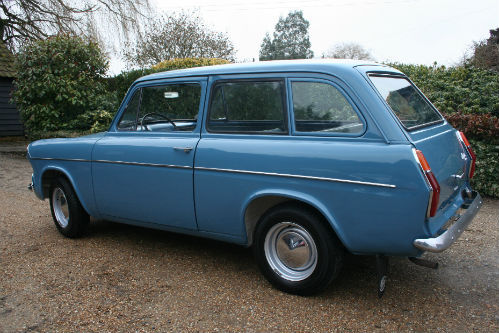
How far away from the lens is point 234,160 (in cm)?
334

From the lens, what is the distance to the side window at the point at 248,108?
3.34 metres

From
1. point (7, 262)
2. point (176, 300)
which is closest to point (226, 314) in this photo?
point (176, 300)

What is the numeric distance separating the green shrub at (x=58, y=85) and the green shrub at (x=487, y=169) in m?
9.19

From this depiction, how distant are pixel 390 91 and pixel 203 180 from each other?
1686mm

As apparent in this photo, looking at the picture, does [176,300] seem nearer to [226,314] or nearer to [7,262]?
[226,314]

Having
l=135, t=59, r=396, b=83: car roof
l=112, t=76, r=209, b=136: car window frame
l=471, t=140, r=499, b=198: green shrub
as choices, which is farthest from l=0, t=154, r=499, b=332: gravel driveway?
l=135, t=59, r=396, b=83: car roof

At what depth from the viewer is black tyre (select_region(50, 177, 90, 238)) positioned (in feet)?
15.1

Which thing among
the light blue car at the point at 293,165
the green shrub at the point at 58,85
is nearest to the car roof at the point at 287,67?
the light blue car at the point at 293,165

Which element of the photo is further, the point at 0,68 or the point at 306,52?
the point at 306,52

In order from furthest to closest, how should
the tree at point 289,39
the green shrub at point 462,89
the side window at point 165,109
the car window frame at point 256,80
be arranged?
the tree at point 289,39
the green shrub at point 462,89
the side window at point 165,109
the car window frame at point 256,80

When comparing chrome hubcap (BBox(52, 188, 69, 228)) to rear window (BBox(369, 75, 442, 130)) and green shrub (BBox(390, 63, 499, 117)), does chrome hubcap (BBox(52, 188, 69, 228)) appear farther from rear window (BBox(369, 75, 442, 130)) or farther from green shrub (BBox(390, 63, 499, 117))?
green shrub (BBox(390, 63, 499, 117))

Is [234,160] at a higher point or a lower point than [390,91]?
lower

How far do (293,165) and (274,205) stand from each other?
0.44 meters

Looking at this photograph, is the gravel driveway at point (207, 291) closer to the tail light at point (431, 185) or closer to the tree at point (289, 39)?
the tail light at point (431, 185)
